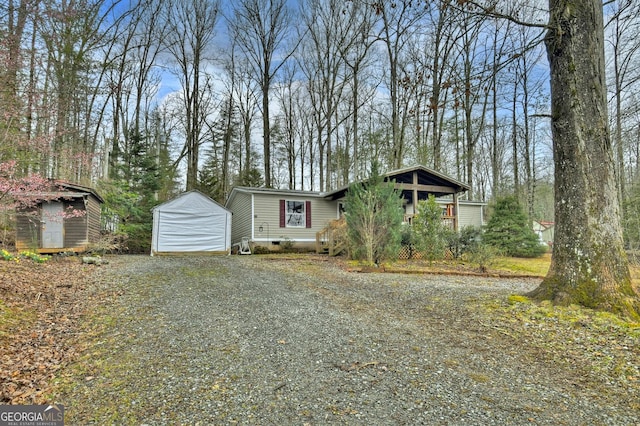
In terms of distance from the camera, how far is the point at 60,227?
1066 centimetres

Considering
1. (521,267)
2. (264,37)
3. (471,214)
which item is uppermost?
(264,37)

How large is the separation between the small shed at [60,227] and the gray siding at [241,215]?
579cm

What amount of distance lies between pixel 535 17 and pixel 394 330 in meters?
6.00

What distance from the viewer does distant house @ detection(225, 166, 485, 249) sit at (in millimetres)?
14008

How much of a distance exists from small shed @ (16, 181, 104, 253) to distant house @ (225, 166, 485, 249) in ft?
19.3

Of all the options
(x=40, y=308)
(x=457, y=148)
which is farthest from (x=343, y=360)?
(x=457, y=148)

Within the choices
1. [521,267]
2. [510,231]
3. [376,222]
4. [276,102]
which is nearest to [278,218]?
[376,222]

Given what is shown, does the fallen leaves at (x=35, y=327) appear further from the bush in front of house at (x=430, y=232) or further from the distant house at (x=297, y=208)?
the distant house at (x=297, y=208)

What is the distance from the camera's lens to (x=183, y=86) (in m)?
20.1

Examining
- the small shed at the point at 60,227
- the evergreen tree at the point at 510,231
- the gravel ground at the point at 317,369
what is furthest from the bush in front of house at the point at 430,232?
the small shed at the point at 60,227

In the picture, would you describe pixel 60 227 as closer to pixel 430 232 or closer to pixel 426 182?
pixel 430 232

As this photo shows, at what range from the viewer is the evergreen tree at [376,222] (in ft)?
28.9

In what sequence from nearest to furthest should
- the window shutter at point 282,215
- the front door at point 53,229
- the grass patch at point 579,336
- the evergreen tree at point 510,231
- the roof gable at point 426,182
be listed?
1. the grass patch at point 579,336
2. the front door at point 53,229
3. the roof gable at point 426,182
4. the evergreen tree at point 510,231
5. the window shutter at point 282,215

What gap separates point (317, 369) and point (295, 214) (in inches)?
491
